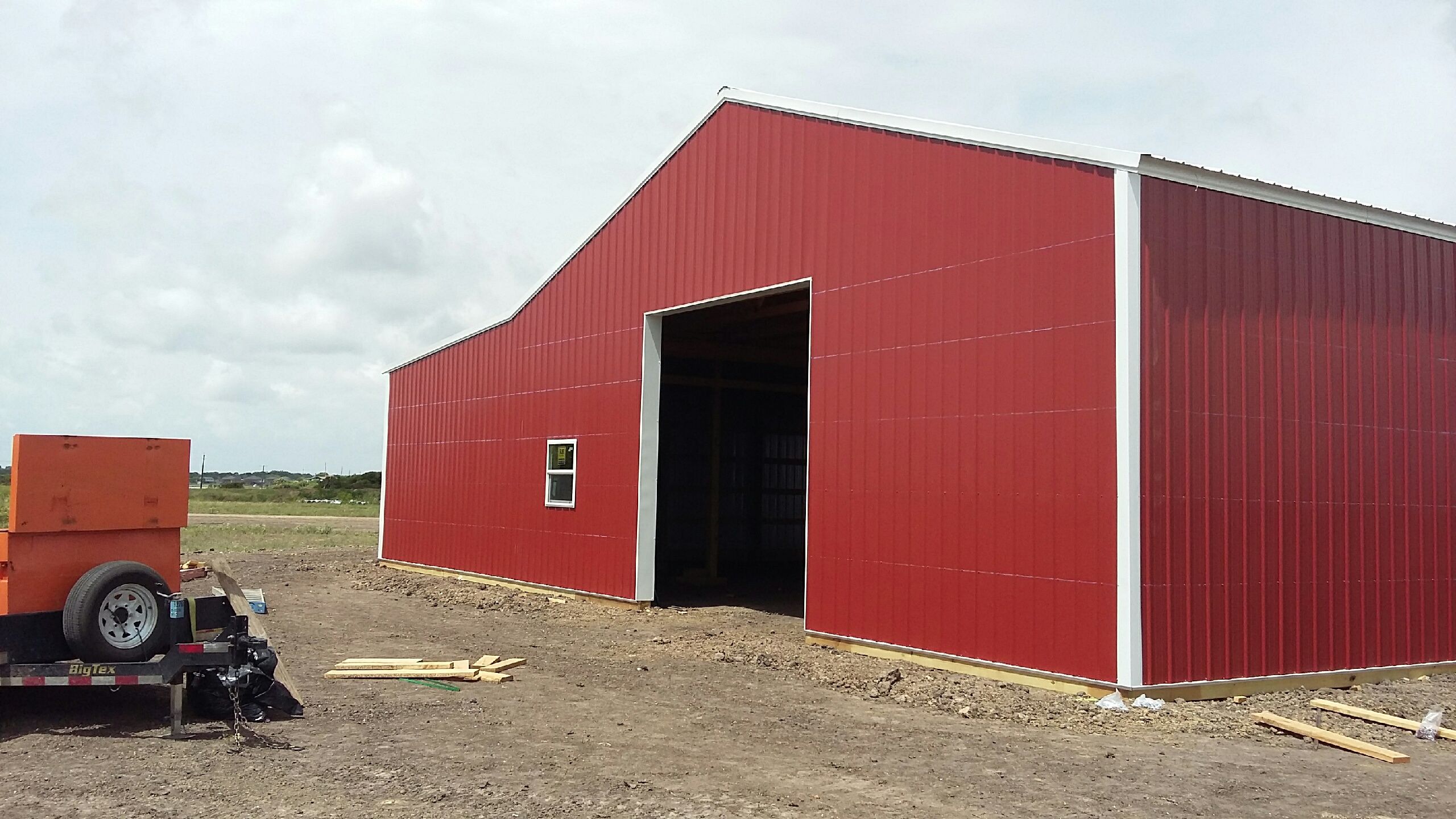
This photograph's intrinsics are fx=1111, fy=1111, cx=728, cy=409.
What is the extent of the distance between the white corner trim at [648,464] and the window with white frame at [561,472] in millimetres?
2040

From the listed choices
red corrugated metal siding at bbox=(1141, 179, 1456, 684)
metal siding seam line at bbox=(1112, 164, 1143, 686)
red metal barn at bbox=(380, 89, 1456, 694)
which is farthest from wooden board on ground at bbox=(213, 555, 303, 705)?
red corrugated metal siding at bbox=(1141, 179, 1456, 684)

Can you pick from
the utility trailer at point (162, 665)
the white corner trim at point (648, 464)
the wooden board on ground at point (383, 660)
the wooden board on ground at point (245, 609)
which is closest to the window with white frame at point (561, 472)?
the white corner trim at point (648, 464)

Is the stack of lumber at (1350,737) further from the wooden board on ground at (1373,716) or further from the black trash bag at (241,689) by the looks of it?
the black trash bag at (241,689)

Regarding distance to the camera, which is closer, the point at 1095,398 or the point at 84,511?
the point at 84,511

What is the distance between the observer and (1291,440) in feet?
37.8

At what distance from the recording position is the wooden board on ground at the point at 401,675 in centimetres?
1175

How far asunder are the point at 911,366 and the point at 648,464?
252 inches

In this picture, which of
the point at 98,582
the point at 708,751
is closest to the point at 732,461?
the point at 708,751

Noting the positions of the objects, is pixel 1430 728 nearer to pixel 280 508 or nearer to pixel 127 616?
pixel 127 616

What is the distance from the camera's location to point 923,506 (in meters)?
12.6

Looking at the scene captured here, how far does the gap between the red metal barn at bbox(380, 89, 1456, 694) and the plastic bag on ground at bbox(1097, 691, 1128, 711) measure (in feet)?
0.67

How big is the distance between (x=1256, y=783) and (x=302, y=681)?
880 cm

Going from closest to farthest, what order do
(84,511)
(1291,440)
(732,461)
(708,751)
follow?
(708,751) < (84,511) < (1291,440) < (732,461)

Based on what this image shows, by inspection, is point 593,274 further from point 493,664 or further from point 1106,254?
point 1106,254
